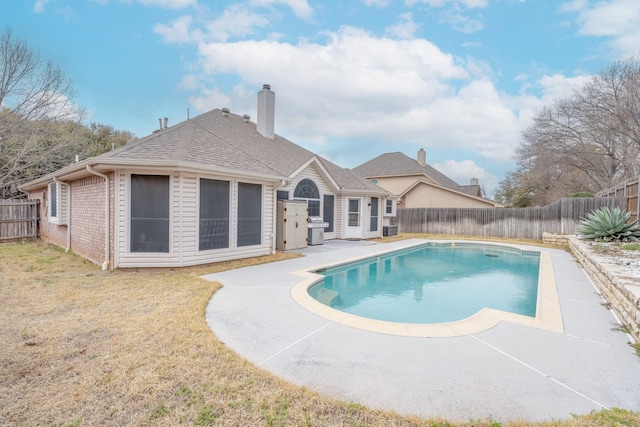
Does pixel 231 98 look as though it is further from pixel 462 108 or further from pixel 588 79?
pixel 588 79

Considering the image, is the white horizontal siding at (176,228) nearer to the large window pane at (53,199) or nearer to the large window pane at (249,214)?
the large window pane at (249,214)

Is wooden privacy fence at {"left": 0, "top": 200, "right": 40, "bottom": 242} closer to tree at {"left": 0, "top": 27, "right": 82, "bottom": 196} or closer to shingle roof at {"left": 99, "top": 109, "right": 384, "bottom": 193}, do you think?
tree at {"left": 0, "top": 27, "right": 82, "bottom": 196}

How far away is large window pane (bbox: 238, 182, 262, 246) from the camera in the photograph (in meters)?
9.16

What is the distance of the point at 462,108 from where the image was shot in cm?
1786

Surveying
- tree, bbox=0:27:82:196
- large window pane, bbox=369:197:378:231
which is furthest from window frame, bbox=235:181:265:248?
tree, bbox=0:27:82:196

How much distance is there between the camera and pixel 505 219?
18.4 meters

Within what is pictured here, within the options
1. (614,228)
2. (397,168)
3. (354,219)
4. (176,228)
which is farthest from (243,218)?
(397,168)

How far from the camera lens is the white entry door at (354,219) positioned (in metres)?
16.0

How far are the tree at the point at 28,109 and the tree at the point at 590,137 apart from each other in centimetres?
3245

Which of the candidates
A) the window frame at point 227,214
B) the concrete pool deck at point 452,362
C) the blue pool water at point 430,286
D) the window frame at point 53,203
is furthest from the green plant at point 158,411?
the window frame at point 53,203

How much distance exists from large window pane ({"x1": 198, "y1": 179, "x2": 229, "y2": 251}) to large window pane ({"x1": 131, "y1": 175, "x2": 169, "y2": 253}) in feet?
2.87

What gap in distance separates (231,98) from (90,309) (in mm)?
15900

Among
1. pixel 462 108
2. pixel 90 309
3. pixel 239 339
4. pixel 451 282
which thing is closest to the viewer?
pixel 239 339

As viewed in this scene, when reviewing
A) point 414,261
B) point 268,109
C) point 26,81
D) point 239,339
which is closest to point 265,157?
point 268,109
